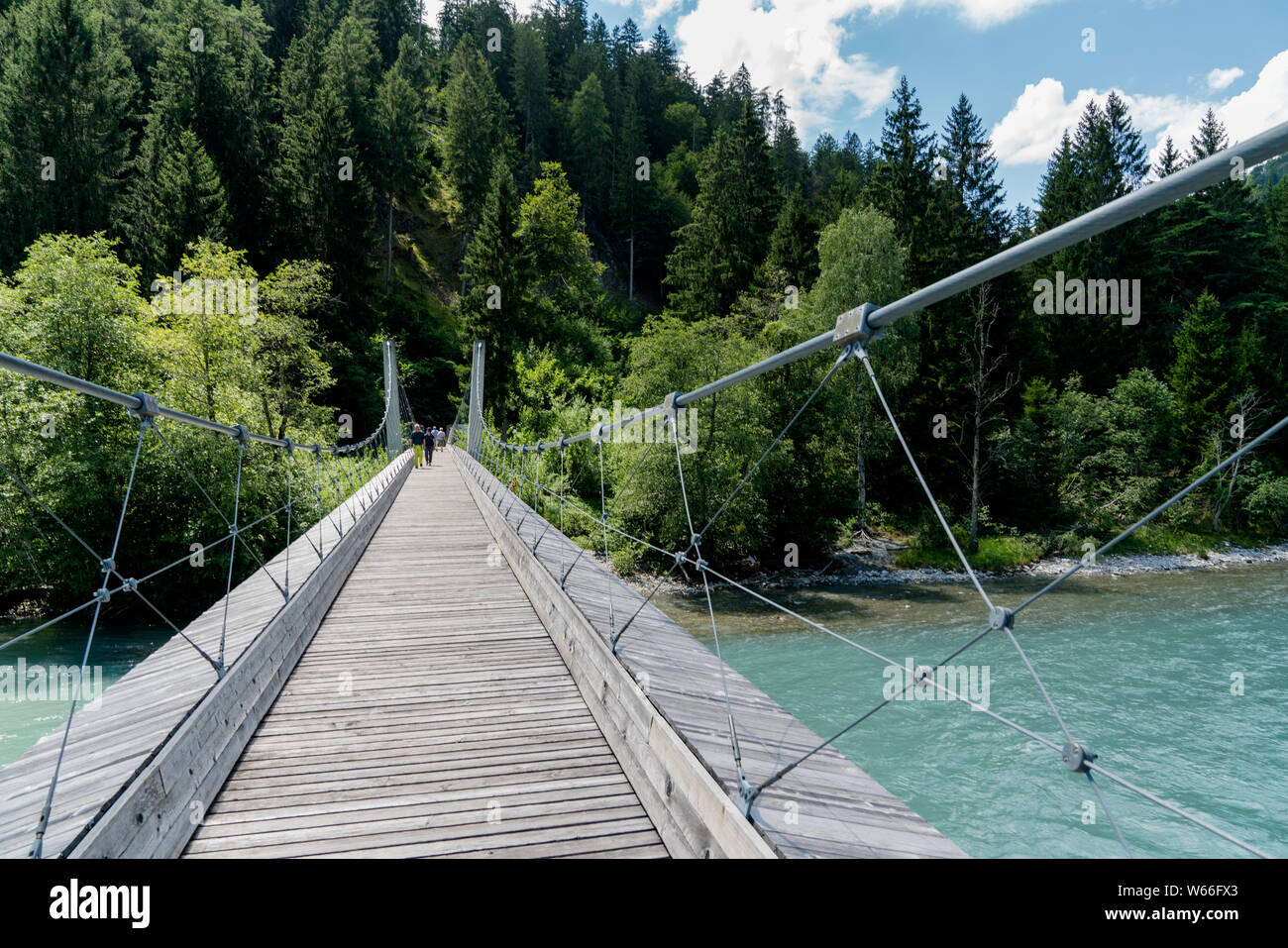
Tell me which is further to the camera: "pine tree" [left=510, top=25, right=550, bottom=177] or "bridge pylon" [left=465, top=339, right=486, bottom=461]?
"pine tree" [left=510, top=25, right=550, bottom=177]

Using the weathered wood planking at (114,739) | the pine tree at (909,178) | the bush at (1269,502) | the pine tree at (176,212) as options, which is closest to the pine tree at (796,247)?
the pine tree at (909,178)

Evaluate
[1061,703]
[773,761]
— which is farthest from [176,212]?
[773,761]

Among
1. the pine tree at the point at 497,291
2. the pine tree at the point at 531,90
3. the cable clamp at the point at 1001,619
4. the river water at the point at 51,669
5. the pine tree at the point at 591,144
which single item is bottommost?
the river water at the point at 51,669

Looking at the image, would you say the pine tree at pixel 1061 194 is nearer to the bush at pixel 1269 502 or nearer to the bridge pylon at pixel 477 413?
the bush at pixel 1269 502

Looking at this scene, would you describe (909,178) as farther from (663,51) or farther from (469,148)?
(663,51)

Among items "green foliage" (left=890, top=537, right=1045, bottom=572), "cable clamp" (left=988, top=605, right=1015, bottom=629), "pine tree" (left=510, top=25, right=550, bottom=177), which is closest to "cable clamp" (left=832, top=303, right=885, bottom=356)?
"cable clamp" (left=988, top=605, right=1015, bottom=629)

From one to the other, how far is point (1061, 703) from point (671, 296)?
26224mm

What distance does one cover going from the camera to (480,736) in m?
3.16

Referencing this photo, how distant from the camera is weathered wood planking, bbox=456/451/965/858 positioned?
5.74 feet

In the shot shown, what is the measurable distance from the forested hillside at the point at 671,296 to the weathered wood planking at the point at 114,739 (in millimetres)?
12678

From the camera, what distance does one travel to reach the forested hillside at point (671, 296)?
685 inches

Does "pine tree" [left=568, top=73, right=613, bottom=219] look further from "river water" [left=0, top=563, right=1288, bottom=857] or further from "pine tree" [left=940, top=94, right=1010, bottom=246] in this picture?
"river water" [left=0, top=563, right=1288, bottom=857]

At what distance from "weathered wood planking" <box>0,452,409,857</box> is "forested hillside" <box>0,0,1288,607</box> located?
1268 cm
